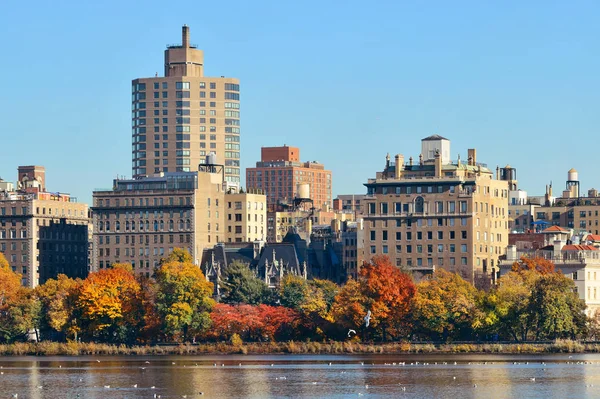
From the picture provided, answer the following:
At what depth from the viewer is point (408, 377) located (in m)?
184

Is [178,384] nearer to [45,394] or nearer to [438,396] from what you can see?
[45,394]

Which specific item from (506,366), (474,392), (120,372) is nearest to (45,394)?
(120,372)

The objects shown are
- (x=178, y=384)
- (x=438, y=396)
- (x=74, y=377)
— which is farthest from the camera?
(x=74, y=377)

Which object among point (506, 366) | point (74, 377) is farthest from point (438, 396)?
point (74, 377)

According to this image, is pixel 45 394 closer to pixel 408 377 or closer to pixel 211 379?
pixel 211 379

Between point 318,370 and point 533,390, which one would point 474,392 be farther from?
point 318,370

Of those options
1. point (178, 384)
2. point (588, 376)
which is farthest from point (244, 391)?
point (588, 376)

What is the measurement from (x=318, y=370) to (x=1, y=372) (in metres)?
35.0

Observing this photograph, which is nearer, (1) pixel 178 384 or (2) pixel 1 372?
(1) pixel 178 384

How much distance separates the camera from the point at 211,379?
184 metres

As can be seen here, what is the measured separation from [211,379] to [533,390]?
35.0m

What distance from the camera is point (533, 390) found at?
168 meters

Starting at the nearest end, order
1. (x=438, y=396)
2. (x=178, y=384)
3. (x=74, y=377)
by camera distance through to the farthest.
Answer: (x=438, y=396)
(x=178, y=384)
(x=74, y=377)

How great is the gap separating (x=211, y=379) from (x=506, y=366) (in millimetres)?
33315
